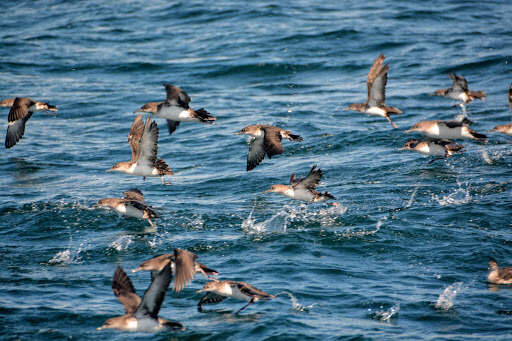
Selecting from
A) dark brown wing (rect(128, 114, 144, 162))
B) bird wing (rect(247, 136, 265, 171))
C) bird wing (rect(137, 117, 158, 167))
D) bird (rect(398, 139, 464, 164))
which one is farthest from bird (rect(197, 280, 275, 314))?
bird (rect(398, 139, 464, 164))

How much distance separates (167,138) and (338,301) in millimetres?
10127

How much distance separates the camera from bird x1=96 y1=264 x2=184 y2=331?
679 cm

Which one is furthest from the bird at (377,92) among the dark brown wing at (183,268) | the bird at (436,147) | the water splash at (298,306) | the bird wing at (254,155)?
the dark brown wing at (183,268)

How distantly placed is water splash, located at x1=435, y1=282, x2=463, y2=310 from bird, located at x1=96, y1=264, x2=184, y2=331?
3.47 metres

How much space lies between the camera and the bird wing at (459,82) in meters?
14.9

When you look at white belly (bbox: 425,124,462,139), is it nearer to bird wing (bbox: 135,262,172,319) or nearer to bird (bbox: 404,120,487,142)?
bird (bbox: 404,120,487,142)

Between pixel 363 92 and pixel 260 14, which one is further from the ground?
pixel 260 14

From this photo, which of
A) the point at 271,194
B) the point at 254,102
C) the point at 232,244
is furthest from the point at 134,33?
the point at 232,244

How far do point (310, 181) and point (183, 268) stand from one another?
3906 mm

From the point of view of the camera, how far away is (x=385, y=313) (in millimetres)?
8195

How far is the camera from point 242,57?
2400 cm

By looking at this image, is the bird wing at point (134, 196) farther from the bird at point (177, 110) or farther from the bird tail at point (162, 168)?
the bird at point (177, 110)

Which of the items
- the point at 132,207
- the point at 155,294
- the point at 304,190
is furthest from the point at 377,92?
the point at 155,294

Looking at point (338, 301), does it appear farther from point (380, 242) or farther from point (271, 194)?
point (271, 194)
